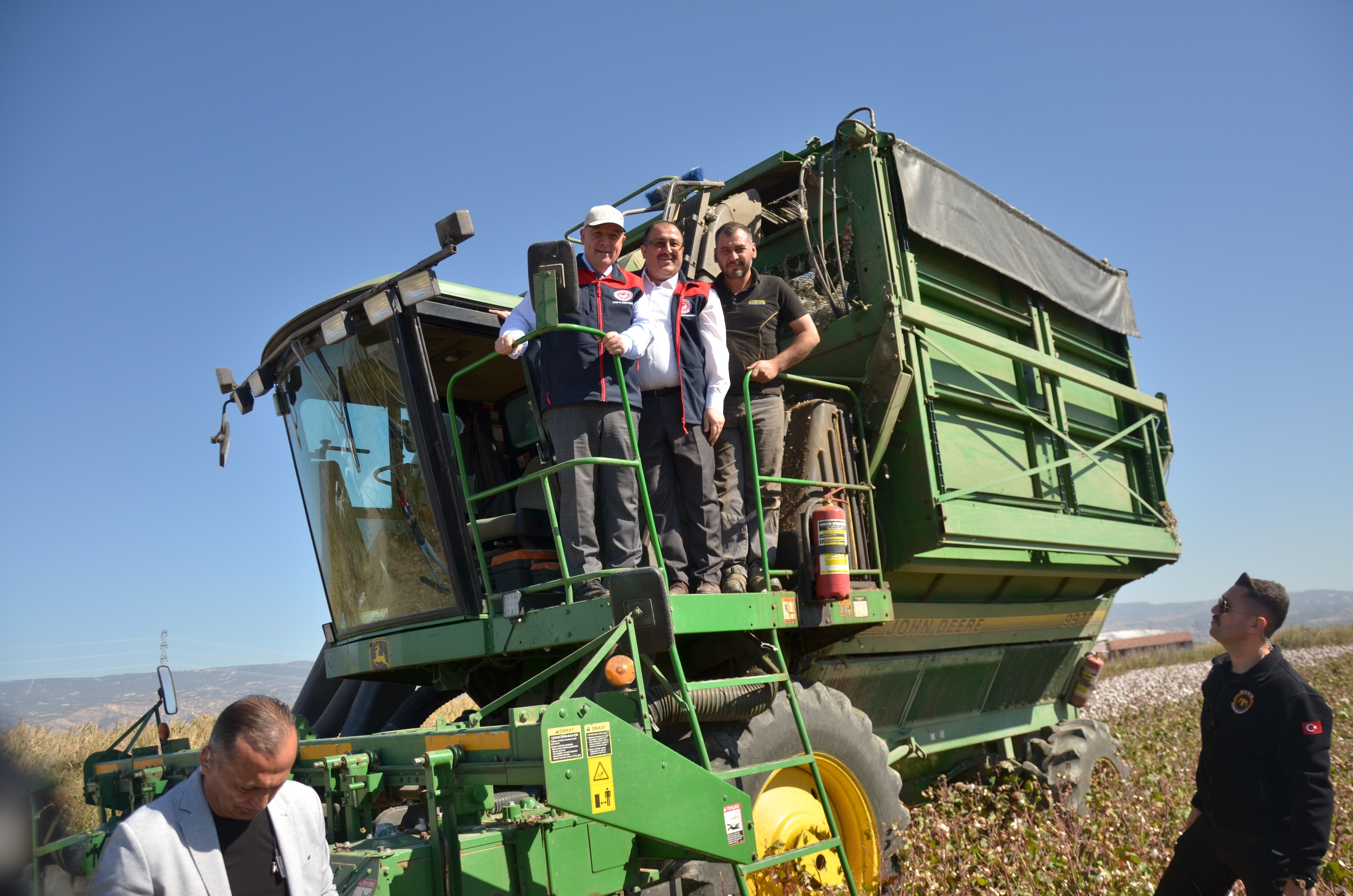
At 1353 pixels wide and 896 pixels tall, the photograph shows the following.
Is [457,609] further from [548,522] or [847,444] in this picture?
[847,444]

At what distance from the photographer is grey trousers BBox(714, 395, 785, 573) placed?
4684mm

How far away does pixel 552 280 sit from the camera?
3832 millimetres

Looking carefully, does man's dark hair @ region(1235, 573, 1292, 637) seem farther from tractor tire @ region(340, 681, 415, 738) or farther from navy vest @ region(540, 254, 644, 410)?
tractor tire @ region(340, 681, 415, 738)

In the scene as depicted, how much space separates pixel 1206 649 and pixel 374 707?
2879cm

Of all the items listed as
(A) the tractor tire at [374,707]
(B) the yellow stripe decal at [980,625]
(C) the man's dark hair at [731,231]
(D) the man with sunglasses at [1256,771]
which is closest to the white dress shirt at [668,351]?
(C) the man's dark hair at [731,231]

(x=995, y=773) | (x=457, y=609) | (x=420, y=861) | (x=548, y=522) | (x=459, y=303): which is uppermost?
(x=459, y=303)

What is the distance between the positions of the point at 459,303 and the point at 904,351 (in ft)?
8.21

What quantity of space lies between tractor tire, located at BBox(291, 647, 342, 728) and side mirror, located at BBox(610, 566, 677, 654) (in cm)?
408

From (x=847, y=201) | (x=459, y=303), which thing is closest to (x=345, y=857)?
(x=459, y=303)

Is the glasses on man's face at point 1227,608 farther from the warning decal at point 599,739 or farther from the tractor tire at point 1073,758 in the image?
the tractor tire at point 1073,758

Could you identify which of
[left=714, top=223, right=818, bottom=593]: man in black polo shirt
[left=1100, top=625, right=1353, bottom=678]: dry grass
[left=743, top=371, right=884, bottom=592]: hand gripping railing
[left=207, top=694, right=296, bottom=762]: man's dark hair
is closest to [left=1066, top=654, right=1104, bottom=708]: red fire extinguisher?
[left=743, top=371, right=884, bottom=592]: hand gripping railing

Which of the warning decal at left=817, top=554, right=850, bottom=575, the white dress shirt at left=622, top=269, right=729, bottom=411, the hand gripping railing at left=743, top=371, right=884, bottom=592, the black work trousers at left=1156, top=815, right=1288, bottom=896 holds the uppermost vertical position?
the white dress shirt at left=622, top=269, right=729, bottom=411

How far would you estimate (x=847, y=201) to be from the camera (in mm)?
5816

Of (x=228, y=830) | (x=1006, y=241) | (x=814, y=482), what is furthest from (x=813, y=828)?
(x=1006, y=241)
